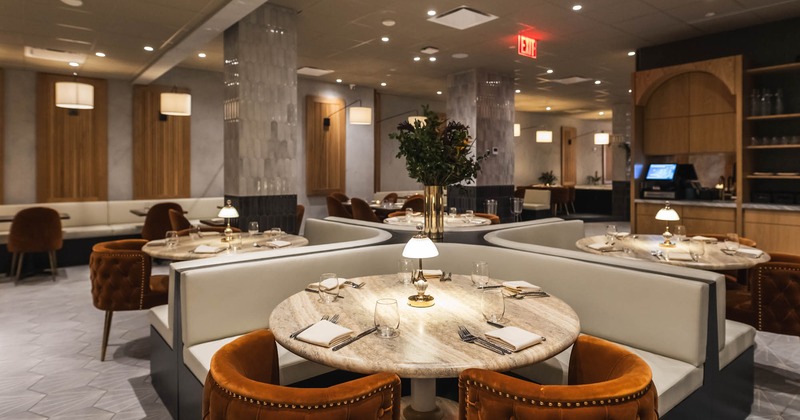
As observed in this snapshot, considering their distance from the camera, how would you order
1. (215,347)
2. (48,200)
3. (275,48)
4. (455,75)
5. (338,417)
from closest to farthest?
1. (338,417)
2. (215,347)
3. (275,48)
4. (48,200)
5. (455,75)

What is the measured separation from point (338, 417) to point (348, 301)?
100cm

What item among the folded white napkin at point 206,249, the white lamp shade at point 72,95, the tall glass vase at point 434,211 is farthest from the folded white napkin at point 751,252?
the white lamp shade at point 72,95

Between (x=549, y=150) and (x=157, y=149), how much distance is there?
471 inches

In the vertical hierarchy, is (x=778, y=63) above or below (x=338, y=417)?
above

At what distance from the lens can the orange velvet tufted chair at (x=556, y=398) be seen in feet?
4.39

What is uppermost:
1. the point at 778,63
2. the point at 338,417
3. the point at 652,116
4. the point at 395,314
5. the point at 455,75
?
the point at 455,75

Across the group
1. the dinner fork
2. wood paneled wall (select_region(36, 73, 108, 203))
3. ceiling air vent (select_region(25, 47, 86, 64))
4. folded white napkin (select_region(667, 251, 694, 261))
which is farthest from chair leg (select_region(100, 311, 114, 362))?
wood paneled wall (select_region(36, 73, 108, 203))

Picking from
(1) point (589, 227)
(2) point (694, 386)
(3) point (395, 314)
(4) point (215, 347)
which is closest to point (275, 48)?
→ (4) point (215, 347)

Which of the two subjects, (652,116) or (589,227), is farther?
(589,227)

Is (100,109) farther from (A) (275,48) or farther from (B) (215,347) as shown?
(B) (215,347)

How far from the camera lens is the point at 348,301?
2.34 m

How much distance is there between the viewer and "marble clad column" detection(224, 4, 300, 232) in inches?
233

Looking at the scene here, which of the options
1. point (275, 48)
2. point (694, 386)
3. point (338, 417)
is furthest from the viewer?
point (275, 48)

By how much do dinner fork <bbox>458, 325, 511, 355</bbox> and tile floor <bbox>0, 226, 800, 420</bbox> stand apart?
205 cm
